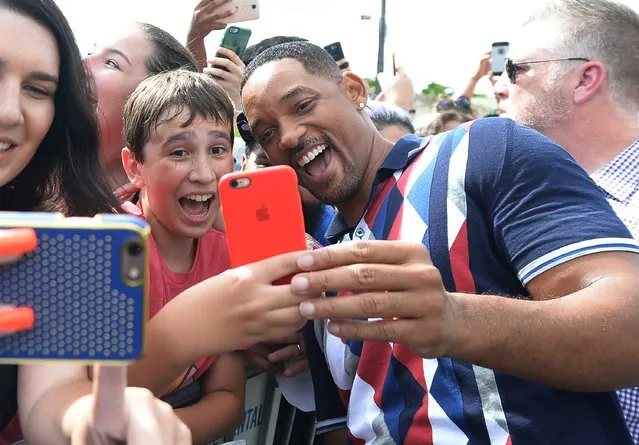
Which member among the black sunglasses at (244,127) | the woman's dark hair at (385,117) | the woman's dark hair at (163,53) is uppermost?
the woman's dark hair at (163,53)

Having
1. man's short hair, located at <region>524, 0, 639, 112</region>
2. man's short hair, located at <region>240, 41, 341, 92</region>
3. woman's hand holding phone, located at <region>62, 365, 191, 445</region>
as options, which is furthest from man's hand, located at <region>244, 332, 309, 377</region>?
man's short hair, located at <region>524, 0, 639, 112</region>

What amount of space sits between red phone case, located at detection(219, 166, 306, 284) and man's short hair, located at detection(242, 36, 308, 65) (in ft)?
6.83

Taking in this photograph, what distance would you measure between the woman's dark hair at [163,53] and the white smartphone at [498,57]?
117 inches

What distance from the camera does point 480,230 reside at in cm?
177

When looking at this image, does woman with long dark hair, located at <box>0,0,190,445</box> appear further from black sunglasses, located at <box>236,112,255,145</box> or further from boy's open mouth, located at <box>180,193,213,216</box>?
black sunglasses, located at <box>236,112,255,145</box>

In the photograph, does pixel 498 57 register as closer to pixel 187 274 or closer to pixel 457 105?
pixel 457 105

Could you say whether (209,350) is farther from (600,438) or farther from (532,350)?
(600,438)

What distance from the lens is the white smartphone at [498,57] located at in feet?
17.9

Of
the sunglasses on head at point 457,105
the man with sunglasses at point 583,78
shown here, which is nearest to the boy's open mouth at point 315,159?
the man with sunglasses at point 583,78

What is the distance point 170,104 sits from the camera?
94.6 inches

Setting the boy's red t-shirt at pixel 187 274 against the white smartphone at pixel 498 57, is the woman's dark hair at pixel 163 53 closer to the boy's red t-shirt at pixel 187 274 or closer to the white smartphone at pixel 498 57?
the boy's red t-shirt at pixel 187 274

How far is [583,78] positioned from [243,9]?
220 cm

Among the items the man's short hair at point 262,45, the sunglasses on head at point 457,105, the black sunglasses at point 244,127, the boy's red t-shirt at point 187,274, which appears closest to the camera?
the boy's red t-shirt at point 187,274

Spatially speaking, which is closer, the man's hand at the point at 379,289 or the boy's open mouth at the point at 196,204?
the man's hand at the point at 379,289
